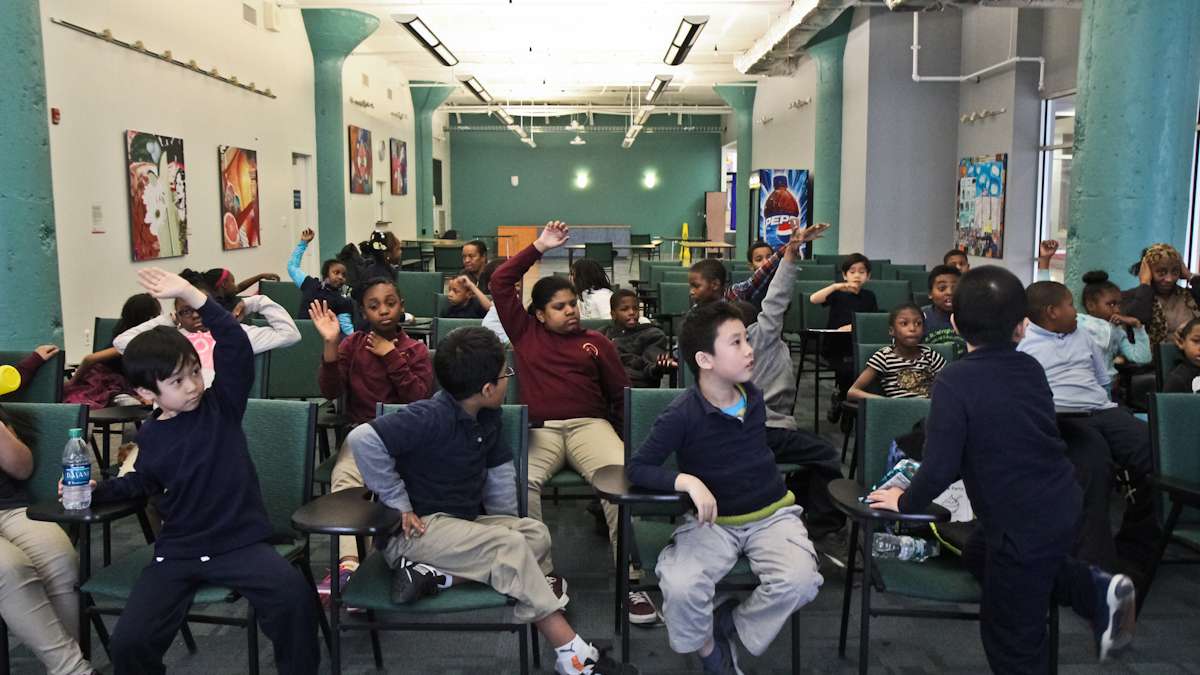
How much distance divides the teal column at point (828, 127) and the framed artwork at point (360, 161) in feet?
23.5

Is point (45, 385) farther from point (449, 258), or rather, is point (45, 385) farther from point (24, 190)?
point (449, 258)

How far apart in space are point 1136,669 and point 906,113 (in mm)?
9894

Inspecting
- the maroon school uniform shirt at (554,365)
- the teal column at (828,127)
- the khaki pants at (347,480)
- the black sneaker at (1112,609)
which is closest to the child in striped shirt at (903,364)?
the maroon school uniform shirt at (554,365)

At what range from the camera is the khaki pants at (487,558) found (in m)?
2.51

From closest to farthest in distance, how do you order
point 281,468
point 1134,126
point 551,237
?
point 281,468, point 551,237, point 1134,126

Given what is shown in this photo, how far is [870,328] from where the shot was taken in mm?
4961

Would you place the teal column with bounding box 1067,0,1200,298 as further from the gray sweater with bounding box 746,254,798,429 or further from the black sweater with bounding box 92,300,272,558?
the black sweater with bounding box 92,300,272,558

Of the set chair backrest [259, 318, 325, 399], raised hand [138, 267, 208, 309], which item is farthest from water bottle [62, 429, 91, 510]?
chair backrest [259, 318, 325, 399]

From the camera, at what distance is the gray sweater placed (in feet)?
13.0

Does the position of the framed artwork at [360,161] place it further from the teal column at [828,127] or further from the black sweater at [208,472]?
the black sweater at [208,472]

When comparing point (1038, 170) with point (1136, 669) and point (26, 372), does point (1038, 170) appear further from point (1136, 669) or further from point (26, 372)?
point (26, 372)

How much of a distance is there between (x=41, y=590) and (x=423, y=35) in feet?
30.6

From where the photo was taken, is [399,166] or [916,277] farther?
[399,166]

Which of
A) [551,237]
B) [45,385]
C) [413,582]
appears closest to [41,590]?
[413,582]
